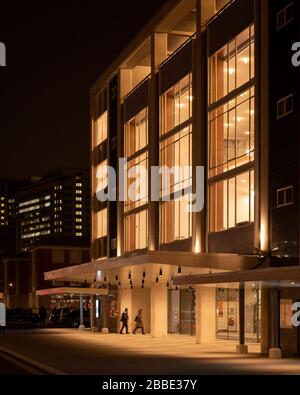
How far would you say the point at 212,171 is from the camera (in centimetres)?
4184

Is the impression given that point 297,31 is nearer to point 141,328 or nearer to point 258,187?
point 258,187

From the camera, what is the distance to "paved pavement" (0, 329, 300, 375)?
84.9ft

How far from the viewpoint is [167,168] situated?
48594 millimetres

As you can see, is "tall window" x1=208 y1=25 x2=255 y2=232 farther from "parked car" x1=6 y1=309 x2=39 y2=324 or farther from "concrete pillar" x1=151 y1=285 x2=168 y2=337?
"parked car" x1=6 y1=309 x2=39 y2=324

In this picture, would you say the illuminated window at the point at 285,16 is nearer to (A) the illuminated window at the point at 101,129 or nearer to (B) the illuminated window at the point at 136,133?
(B) the illuminated window at the point at 136,133

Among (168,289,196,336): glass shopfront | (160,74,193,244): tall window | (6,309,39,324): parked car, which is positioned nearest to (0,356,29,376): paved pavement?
(160,74,193,244): tall window

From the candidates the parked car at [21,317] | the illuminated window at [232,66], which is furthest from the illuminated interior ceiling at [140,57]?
the parked car at [21,317]

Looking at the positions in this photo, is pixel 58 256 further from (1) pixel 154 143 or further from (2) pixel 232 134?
(2) pixel 232 134

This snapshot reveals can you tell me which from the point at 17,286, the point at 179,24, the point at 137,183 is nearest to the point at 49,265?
the point at 17,286

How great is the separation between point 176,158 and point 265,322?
48.3 ft

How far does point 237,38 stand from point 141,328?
2108 centimetres

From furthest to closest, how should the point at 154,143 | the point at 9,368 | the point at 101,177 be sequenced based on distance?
the point at 101,177 → the point at 154,143 → the point at 9,368

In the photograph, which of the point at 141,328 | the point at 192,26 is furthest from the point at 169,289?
the point at 192,26

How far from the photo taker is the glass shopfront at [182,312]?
51.2m
